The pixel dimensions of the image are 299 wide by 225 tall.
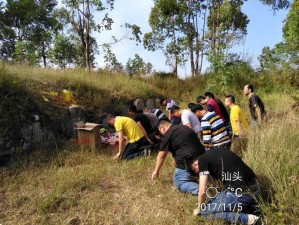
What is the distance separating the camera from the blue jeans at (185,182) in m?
5.46

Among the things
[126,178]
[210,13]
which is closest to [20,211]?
[126,178]

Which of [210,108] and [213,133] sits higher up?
[210,108]

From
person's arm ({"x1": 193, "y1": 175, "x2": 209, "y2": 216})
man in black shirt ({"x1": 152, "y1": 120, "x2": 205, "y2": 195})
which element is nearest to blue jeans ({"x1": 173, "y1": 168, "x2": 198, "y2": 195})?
man in black shirt ({"x1": 152, "y1": 120, "x2": 205, "y2": 195})

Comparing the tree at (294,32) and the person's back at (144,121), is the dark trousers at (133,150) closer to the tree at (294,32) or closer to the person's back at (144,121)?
the person's back at (144,121)

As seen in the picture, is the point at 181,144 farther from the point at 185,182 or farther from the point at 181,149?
the point at 185,182

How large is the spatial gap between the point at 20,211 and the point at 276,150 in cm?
393

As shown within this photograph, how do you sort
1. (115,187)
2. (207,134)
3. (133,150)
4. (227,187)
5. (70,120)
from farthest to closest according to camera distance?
(70,120) → (133,150) → (207,134) → (115,187) → (227,187)

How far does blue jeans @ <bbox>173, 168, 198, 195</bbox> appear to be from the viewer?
17.9 feet

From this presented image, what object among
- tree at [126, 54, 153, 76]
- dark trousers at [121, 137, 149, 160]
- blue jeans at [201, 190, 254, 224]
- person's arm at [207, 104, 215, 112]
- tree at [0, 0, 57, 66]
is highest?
tree at [0, 0, 57, 66]

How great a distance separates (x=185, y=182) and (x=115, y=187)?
1220mm

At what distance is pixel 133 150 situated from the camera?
7.91 metres

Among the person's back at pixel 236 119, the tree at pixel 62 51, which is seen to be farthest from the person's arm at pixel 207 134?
the tree at pixel 62 51

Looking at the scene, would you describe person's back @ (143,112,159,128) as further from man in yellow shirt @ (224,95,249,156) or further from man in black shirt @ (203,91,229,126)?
man in yellow shirt @ (224,95,249,156)

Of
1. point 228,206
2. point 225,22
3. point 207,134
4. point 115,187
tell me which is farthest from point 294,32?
point 228,206
